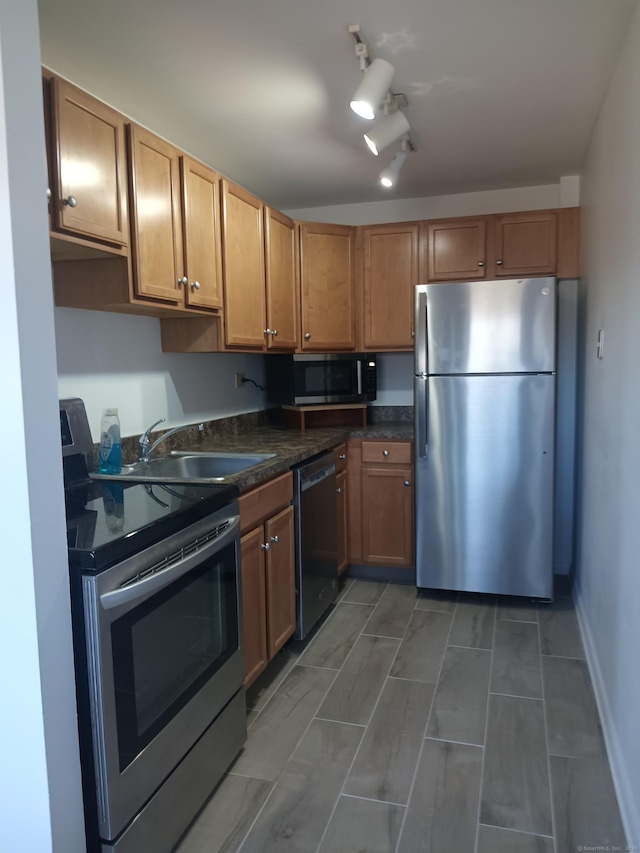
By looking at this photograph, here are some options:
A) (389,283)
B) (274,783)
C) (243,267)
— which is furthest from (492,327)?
(274,783)

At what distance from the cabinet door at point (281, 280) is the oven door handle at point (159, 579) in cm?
155

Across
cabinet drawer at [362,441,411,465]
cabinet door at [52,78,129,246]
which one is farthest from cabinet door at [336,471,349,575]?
cabinet door at [52,78,129,246]

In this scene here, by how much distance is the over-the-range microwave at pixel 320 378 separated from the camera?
3.56 meters

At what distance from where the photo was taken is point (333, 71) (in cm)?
213

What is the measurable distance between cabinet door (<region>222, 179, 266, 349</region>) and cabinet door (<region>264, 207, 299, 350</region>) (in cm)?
8

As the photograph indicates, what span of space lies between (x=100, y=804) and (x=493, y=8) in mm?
2350

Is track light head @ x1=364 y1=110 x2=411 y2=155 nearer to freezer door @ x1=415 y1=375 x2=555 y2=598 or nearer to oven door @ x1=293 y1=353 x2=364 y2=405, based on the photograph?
freezer door @ x1=415 y1=375 x2=555 y2=598

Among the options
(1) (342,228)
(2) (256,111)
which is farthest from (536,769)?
(1) (342,228)

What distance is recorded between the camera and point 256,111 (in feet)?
8.03

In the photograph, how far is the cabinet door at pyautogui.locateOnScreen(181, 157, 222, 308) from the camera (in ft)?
7.77

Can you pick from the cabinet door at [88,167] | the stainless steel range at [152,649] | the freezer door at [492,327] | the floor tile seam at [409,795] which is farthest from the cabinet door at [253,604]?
the freezer door at [492,327]

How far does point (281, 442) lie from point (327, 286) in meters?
1.12

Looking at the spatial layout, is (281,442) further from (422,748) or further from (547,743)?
(547,743)

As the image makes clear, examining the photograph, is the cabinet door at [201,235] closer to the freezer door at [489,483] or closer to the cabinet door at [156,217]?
the cabinet door at [156,217]
